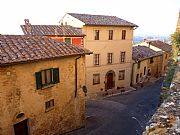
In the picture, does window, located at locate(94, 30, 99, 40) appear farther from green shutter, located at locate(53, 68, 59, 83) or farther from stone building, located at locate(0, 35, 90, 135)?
green shutter, located at locate(53, 68, 59, 83)

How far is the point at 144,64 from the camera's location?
111ft

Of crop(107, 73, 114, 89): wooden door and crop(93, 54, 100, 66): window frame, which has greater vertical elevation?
crop(93, 54, 100, 66): window frame

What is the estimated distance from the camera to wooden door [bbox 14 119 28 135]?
12538mm

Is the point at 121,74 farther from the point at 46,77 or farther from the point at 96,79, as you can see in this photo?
the point at 46,77

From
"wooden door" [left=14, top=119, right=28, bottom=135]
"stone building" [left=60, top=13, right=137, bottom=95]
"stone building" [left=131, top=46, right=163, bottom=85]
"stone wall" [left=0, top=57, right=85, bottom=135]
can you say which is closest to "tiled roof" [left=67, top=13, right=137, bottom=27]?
"stone building" [left=60, top=13, right=137, bottom=95]

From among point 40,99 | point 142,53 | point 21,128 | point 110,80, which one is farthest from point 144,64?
point 21,128

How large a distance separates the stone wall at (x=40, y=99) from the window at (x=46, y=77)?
23cm

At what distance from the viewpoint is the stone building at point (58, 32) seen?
2235cm

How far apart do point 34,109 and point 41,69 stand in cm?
265

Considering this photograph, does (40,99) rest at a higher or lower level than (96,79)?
higher

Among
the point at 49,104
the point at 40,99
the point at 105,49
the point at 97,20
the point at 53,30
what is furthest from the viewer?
the point at 105,49

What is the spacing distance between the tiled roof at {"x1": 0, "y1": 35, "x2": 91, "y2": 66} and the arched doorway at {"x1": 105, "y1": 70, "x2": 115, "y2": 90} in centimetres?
1286

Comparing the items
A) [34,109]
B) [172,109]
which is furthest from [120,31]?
[172,109]

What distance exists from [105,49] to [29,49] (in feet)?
49.6
